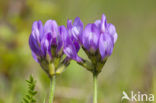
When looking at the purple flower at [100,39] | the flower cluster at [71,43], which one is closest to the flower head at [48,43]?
the flower cluster at [71,43]

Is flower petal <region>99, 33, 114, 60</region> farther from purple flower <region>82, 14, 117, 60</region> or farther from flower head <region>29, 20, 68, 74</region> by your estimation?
flower head <region>29, 20, 68, 74</region>

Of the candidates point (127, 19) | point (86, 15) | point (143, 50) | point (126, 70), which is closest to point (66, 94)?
point (126, 70)

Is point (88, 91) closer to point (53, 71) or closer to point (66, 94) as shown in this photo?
point (66, 94)

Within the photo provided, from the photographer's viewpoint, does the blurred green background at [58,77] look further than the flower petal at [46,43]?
Yes

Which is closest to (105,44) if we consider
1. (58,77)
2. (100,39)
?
(100,39)

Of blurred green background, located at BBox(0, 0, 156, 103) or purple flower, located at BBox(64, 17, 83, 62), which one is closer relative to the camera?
purple flower, located at BBox(64, 17, 83, 62)

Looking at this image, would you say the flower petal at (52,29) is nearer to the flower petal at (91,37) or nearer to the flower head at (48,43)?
the flower head at (48,43)

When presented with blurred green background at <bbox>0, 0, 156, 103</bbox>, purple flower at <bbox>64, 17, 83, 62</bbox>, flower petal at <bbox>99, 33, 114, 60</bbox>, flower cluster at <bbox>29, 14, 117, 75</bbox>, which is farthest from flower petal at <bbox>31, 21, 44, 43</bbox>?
blurred green background at <bbox>0, 0, 156, 103</bbox>
